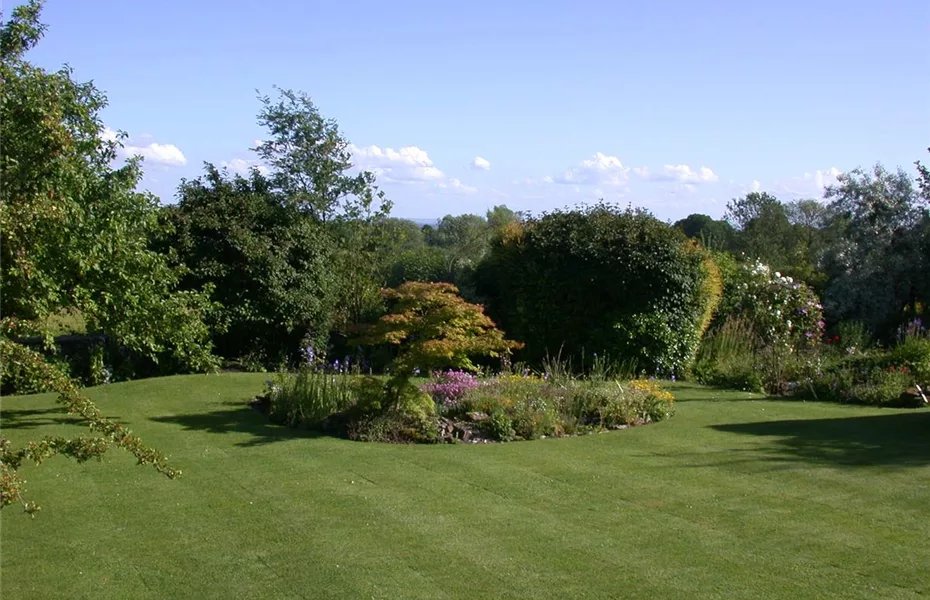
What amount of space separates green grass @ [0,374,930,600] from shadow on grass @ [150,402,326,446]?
0.23 feet

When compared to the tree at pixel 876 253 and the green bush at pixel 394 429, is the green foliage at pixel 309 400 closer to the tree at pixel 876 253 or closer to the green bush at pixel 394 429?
the green bush at pixel 394 429

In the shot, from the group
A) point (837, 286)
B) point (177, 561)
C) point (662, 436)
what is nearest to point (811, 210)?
point (837, 286)

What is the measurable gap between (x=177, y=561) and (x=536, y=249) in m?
12.6

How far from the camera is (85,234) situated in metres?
11.5

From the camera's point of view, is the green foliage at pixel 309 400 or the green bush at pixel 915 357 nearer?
the green foliage at pixel 309 400

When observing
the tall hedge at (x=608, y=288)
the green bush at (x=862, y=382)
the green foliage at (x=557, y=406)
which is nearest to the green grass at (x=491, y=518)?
the green foliage at (x=557, y=406)

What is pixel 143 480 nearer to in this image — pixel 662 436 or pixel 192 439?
pixel 192 439

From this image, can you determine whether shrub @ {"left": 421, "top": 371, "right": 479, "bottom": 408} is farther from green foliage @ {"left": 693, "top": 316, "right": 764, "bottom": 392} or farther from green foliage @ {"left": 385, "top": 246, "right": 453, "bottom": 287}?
green foliage @ {"left": 385, "top": 246, "right": 453, "bottom": 287}

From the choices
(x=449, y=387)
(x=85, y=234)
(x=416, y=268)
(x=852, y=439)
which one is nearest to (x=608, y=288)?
(x=416, y=268)

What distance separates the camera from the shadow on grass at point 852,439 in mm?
10078

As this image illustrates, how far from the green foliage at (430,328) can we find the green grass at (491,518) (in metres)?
1.38

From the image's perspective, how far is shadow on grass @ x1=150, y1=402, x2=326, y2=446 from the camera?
38.3 feet

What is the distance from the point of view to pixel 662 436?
11609 mm

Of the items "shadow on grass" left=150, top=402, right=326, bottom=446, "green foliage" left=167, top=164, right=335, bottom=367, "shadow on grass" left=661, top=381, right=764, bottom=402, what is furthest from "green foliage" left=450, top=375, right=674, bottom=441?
"green foliage" left=167, top=164, right=335, bottom=367
